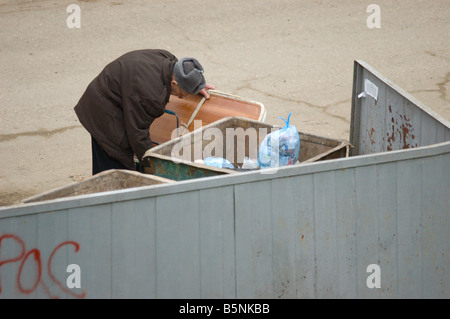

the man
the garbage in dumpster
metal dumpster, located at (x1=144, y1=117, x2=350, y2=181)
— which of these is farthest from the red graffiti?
the man

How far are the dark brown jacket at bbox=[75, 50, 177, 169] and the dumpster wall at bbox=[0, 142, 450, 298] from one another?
5.25 ft

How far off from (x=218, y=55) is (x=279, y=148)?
4357mm

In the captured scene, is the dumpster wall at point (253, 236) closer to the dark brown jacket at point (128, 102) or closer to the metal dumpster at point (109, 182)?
the metal dumpster at point (109, 182)

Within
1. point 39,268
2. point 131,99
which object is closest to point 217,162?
point 131,99

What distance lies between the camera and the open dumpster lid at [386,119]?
422 cm

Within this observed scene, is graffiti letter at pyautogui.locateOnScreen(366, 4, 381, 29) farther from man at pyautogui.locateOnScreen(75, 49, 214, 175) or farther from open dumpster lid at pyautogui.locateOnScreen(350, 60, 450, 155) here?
man at pyautogui.locateOnScreen(75, 49, 214, 175)

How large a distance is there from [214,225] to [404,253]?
1.15m

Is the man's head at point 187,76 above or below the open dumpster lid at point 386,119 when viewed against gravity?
above

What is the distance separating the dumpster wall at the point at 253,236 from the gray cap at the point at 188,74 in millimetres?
1658

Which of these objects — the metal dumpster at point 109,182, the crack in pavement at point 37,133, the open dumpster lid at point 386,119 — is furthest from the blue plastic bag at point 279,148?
the crack in pavement at point 37,133

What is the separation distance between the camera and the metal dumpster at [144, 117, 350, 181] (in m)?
4.52

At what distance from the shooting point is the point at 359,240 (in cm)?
375
